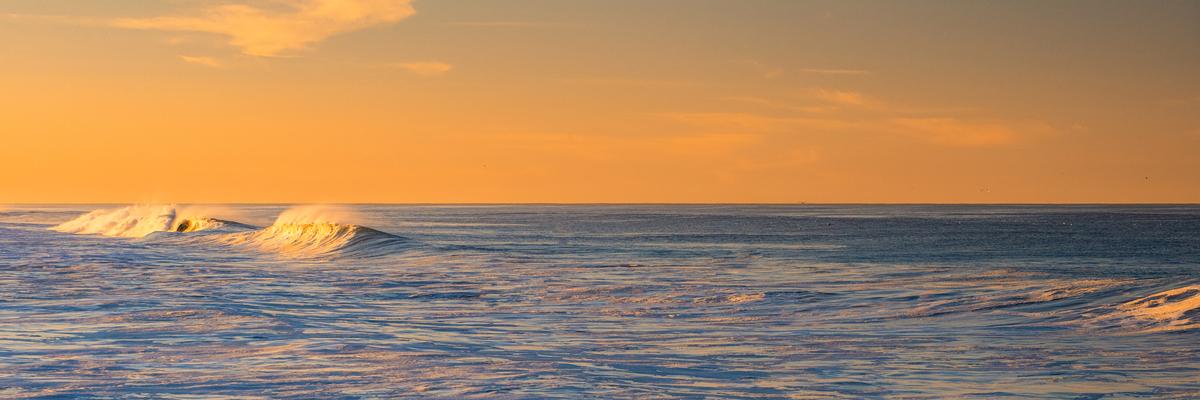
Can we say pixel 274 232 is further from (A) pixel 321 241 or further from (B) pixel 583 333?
(B) pixel 583 333

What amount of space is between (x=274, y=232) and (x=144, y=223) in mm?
22317

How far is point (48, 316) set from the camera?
58.2ft

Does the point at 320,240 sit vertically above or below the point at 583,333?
above

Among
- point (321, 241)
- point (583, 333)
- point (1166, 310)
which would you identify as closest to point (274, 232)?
point (321, 241)

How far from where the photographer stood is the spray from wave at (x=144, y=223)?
2766 inches

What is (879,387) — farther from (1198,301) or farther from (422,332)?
(1198,301)

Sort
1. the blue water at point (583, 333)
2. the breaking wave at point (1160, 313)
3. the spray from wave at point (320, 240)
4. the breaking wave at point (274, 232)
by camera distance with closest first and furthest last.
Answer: the blue water at point (583, 333)
the breaking wave at point (1160, 313)
the spray from wave at point (320, 240)
the breaking wave at point (274, 232)

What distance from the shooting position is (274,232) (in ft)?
188

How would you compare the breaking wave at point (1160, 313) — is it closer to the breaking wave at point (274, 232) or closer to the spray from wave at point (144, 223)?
the breaking wave at point (274, 232)

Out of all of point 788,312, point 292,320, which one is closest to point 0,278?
point 292,320

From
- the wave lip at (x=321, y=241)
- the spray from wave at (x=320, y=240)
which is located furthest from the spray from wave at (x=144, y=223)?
the wave lip at (x=321, y=241)

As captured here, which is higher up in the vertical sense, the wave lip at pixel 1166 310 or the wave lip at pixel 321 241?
the wave lip at pixel 321 241

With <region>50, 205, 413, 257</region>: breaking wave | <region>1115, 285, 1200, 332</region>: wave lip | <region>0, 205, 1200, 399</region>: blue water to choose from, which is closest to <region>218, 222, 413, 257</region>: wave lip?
<region>50, 205, 413, 257</region>: breaking wave

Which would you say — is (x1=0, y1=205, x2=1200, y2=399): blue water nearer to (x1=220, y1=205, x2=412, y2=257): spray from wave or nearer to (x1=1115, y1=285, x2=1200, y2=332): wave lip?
(x1=1115, y1=285, x2=1200, y2=332): wave lip
